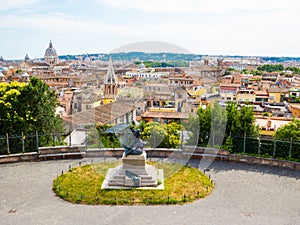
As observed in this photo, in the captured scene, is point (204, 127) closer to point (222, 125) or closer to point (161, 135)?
point (222, 125)

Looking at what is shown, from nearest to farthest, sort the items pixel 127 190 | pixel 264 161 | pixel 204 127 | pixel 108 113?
pixel 127 190 → pixel 264 161 → pixel 204 127 → pixel 108 113

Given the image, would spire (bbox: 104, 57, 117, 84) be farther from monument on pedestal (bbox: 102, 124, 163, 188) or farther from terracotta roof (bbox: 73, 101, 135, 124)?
monument on pedestal (bbox: 102, 124, 163, 188)

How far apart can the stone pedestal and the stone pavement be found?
4.60ft

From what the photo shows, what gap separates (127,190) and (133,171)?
2.63ft

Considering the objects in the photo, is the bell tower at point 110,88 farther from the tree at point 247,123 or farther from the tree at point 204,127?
the tree at point 247,123

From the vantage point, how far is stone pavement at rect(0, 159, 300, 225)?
30.4 feet

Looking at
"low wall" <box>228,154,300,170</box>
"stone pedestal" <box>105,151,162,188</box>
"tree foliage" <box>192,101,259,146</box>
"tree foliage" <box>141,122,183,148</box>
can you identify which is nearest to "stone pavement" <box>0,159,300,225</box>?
"low wall" <box>228,154,300,170</box>

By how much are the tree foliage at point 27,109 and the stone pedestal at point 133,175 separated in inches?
278

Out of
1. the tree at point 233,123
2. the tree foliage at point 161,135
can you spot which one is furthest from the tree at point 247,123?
the tree foliage at point 161,135

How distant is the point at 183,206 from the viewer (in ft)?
33.3

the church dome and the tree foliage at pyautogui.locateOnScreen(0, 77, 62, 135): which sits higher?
the church dome

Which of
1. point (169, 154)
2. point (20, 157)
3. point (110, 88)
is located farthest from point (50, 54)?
point (169, 154)

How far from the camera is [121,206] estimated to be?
33.1 feet

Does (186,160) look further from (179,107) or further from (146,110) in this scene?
(146,110)
